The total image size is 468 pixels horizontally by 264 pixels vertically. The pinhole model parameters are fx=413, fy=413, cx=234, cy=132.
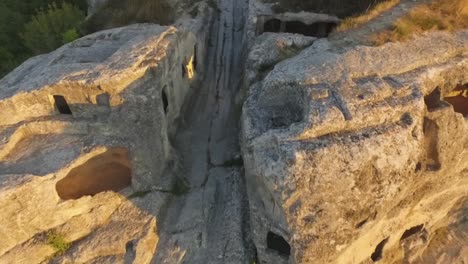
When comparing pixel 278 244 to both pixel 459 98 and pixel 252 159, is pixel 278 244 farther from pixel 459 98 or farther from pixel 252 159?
pixel 459 98

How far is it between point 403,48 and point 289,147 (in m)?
5.63

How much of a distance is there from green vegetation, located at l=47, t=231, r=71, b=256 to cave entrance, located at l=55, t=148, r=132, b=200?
126 cm

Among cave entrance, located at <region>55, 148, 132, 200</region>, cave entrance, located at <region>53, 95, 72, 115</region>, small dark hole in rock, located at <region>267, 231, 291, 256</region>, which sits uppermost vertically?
cave entrance, located at <region>53, 95, 72, 115</region>

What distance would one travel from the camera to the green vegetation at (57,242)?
11602 mm

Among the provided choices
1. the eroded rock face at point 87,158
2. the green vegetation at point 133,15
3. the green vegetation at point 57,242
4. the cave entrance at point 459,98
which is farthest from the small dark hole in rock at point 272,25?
the green vegetation at point 57,242

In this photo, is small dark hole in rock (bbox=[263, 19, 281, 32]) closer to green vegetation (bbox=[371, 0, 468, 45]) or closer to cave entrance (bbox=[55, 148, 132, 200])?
green vegetation (bbox=[371, 0, 468, 45])

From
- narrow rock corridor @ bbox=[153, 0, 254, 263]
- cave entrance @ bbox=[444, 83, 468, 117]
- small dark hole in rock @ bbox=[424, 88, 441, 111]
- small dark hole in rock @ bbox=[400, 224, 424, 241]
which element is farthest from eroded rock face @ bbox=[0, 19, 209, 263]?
cave entrance @ bbox=[444, 83, 468, 117]

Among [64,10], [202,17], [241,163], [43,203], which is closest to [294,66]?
[241,163]

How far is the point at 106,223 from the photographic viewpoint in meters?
12.3

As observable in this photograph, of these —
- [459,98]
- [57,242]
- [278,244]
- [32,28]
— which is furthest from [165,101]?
[32,28]

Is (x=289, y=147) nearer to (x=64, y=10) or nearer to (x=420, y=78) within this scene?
(x=420, y=78)

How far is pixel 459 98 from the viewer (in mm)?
13844

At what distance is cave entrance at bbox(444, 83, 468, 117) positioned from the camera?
44.4 feet

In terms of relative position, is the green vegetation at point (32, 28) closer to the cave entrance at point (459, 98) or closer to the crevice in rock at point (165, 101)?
the crevice in rock at point (165, 101)
